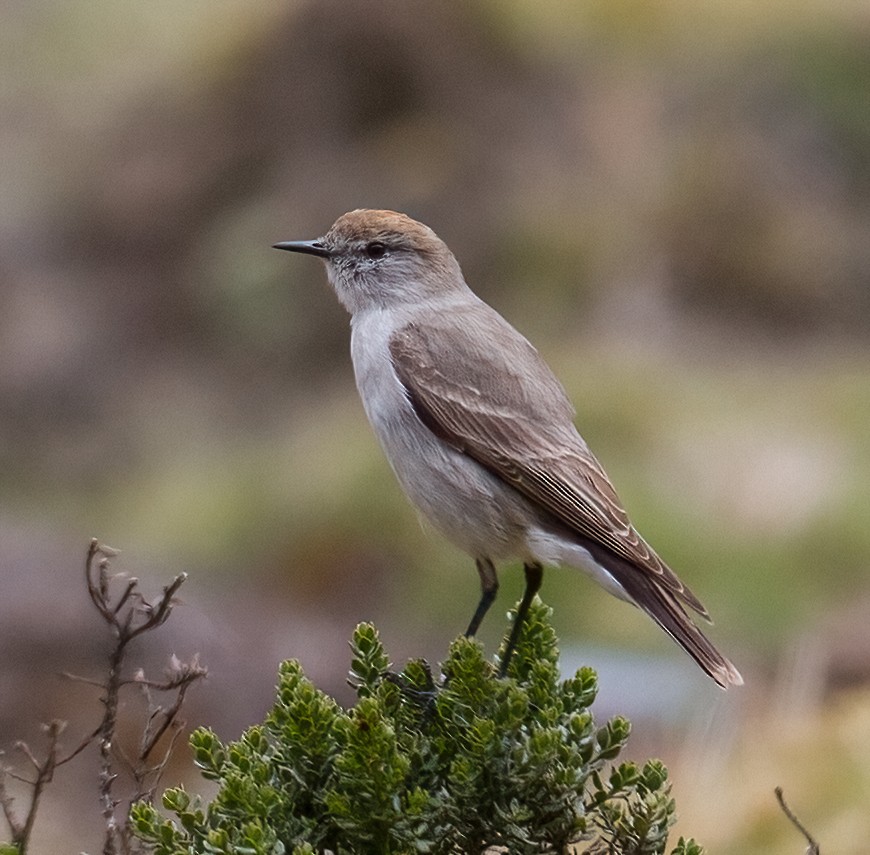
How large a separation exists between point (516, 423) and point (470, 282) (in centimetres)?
1155

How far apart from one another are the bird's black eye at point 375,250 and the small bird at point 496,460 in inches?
16.7

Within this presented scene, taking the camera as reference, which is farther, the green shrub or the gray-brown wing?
the gray-brown wing

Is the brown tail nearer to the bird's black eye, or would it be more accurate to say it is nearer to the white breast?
the white breast

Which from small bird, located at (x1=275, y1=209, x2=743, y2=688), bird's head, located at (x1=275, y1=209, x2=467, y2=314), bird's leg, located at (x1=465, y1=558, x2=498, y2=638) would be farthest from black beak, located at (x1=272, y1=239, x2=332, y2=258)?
bird's leg, located at (x1=465, y1=558, x2=498, y2=638)

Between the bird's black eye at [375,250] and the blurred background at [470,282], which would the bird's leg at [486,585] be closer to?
the bird's black eye at [375,250]

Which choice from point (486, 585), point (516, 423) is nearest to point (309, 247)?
point (516, 423)

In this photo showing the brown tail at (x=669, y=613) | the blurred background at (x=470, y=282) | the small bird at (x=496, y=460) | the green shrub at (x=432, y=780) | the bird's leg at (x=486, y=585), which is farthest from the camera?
the blurred background at (x=470, y=282)

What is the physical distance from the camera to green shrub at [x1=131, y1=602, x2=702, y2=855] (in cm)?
350

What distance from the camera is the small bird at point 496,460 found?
4.96 meters

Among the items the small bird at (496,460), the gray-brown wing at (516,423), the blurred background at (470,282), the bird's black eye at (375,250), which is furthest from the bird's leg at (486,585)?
the blurred background at (470,282)

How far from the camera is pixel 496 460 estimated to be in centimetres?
509

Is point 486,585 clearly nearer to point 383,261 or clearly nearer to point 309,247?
point 383,261

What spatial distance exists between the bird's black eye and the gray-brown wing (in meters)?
0.56

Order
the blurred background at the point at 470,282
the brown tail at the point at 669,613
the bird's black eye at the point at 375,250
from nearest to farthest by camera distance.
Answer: the brown tail at the point at 669,613, the bird's black eye at the point at 375,250, the blurred background at the point at 470,282
